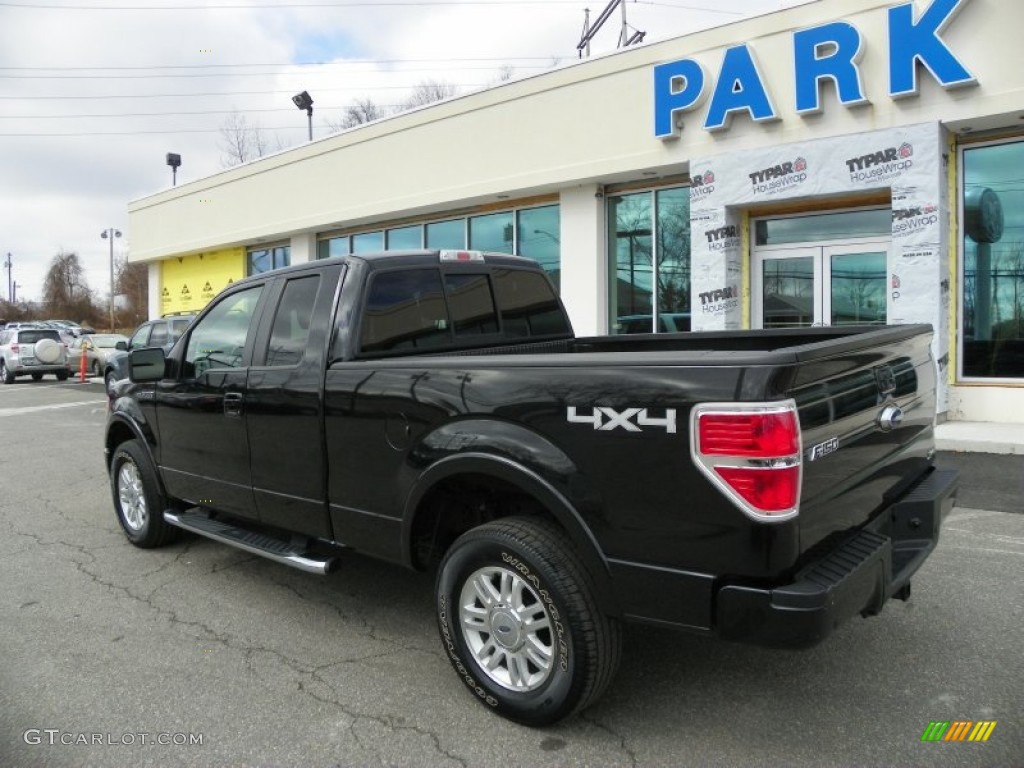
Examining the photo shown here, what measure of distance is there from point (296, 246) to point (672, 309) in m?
10.6

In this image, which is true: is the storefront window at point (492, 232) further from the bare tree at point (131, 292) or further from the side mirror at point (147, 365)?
the bare tree at point (131, 292)

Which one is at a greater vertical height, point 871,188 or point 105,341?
point 871,188

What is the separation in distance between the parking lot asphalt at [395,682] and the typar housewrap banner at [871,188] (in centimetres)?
544

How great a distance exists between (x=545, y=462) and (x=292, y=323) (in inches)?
76.0

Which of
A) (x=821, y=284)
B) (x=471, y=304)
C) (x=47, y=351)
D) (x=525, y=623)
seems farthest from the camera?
(x=47, y=351)

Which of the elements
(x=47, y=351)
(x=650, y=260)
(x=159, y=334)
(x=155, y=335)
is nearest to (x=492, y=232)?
(x=650, y=260)

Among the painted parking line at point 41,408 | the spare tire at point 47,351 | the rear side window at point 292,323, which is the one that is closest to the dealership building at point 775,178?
the painted parking line at point 41,408

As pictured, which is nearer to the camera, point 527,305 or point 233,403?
point 233,403

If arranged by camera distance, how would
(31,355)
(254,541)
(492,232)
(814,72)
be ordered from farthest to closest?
(31,355) → (492,232) → (814,72) → (254,541)

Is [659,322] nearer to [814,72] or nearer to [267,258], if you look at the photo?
[814,72]

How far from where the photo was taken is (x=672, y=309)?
1245 cm

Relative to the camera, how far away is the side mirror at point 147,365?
484cm

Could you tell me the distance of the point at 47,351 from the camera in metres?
22.6

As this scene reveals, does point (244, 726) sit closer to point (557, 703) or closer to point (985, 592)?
point (557, 703)
